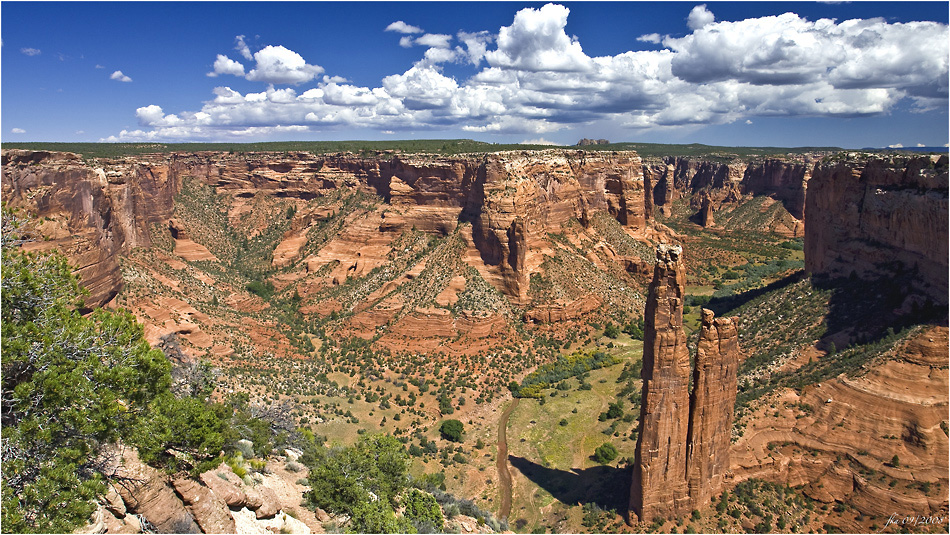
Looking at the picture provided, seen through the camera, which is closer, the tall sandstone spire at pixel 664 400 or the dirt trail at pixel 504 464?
the tall sandstone spire at pixel 664 400

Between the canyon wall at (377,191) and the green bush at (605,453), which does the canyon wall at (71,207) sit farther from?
the green bush at (605,453)

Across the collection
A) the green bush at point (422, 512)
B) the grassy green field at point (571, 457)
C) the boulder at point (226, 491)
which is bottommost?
the grassy green field at point (571, 457)

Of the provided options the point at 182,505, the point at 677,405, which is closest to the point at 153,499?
the point at 182,505

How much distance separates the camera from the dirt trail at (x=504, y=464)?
34.3 meters

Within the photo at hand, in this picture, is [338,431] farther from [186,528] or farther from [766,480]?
[766,480]

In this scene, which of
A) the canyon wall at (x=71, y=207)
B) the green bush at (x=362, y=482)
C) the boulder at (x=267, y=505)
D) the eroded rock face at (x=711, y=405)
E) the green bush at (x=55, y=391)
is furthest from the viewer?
the canyon wall at (x=71, y=207)

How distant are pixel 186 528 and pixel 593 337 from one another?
5071 cm

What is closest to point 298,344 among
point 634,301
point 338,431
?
point 338,431

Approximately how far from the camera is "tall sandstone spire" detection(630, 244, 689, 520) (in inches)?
1026

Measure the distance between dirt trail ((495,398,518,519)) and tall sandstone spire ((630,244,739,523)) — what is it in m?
8.76

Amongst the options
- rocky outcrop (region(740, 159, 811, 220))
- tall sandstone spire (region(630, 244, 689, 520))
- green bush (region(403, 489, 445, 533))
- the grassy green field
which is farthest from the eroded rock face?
rocky outcrop (region(740, 159, 811, 220))

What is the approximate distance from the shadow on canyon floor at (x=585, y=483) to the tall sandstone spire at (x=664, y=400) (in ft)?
8.99

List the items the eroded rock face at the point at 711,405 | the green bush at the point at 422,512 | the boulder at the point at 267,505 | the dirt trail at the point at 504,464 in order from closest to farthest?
the boulder at the point at 267,505 < the green bush at the point at 422,512 < the eroded rock face at the point at 711,405 < the dirt trail at the point at 504,464

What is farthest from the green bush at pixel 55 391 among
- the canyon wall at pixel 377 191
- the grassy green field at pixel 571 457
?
the grassy green field at pixel 571 457
